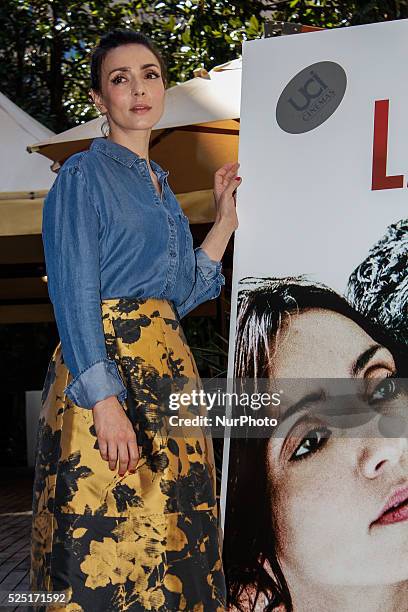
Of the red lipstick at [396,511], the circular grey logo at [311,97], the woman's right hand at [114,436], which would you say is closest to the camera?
the woman's right hand at [114,436]

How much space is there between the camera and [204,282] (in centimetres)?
209

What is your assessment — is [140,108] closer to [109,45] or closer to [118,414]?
[109,45]

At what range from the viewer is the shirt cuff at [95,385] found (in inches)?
65.0

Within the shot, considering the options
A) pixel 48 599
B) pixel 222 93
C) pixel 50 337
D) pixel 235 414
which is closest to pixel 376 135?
pixel 235 414

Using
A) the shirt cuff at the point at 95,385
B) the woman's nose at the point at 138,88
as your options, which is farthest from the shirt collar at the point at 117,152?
the shirt cuff at the point at 95,385

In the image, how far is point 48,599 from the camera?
1.65 metres

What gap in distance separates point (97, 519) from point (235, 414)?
83 cm

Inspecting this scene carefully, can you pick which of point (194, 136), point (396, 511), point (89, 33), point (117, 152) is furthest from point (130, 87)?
point (89, 33)

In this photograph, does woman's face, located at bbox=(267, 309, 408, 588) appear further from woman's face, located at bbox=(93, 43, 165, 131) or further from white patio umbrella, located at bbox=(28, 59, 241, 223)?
white patio umbrella, located at bbox=(28, 59, 241, 223)

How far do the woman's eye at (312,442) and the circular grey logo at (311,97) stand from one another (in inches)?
30.1

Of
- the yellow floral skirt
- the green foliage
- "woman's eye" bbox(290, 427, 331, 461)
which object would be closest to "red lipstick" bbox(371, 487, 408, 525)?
"woman's eye" bbox(290, 427, 331, 461)

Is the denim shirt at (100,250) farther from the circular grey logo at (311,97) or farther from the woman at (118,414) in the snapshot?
the circular grey logo at (311,97)

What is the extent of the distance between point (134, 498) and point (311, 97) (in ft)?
4.09

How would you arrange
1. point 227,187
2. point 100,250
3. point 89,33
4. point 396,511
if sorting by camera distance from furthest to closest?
point 89,33, point 227,187, point 396,511, point 100,250
